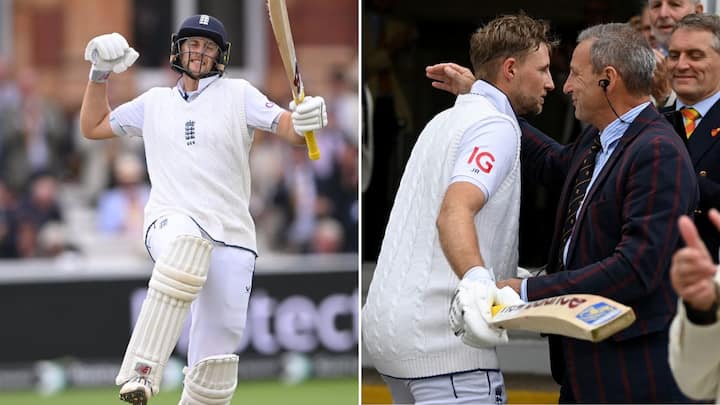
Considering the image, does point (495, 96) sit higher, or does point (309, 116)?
point (495, 96)

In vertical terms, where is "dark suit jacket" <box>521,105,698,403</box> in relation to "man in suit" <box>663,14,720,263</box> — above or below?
below

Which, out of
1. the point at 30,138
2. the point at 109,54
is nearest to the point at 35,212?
the point at 30,138

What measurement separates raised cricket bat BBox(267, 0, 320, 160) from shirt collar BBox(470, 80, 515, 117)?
24.4 inches

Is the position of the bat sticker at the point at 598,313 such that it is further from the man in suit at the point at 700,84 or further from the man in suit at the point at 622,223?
the man in suit at the point at 700,84

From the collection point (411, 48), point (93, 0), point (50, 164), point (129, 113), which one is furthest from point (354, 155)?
point (129, 113)

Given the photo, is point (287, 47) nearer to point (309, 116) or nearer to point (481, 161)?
point (309, 116)

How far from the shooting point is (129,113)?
15.4 feet

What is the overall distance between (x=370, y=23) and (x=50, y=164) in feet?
19.5

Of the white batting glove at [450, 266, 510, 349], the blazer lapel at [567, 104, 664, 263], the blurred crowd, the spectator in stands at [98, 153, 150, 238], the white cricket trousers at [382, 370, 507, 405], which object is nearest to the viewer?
the white batting glove at [450, 266, 510, 349]

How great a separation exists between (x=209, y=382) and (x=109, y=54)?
1.19 m

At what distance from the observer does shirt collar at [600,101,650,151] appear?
12.0ft

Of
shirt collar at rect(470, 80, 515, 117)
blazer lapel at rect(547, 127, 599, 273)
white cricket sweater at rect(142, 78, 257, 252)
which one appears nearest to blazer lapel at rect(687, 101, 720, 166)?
blazer lapel at rect(547, 127, 599, 273)

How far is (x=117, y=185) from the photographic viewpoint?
11.4 m

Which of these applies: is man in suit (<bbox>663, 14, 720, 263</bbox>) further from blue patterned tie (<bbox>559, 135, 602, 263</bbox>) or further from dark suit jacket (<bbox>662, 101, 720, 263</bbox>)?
blue patterned tie (<bbox>559, 135, 602, 263</bbox>)
